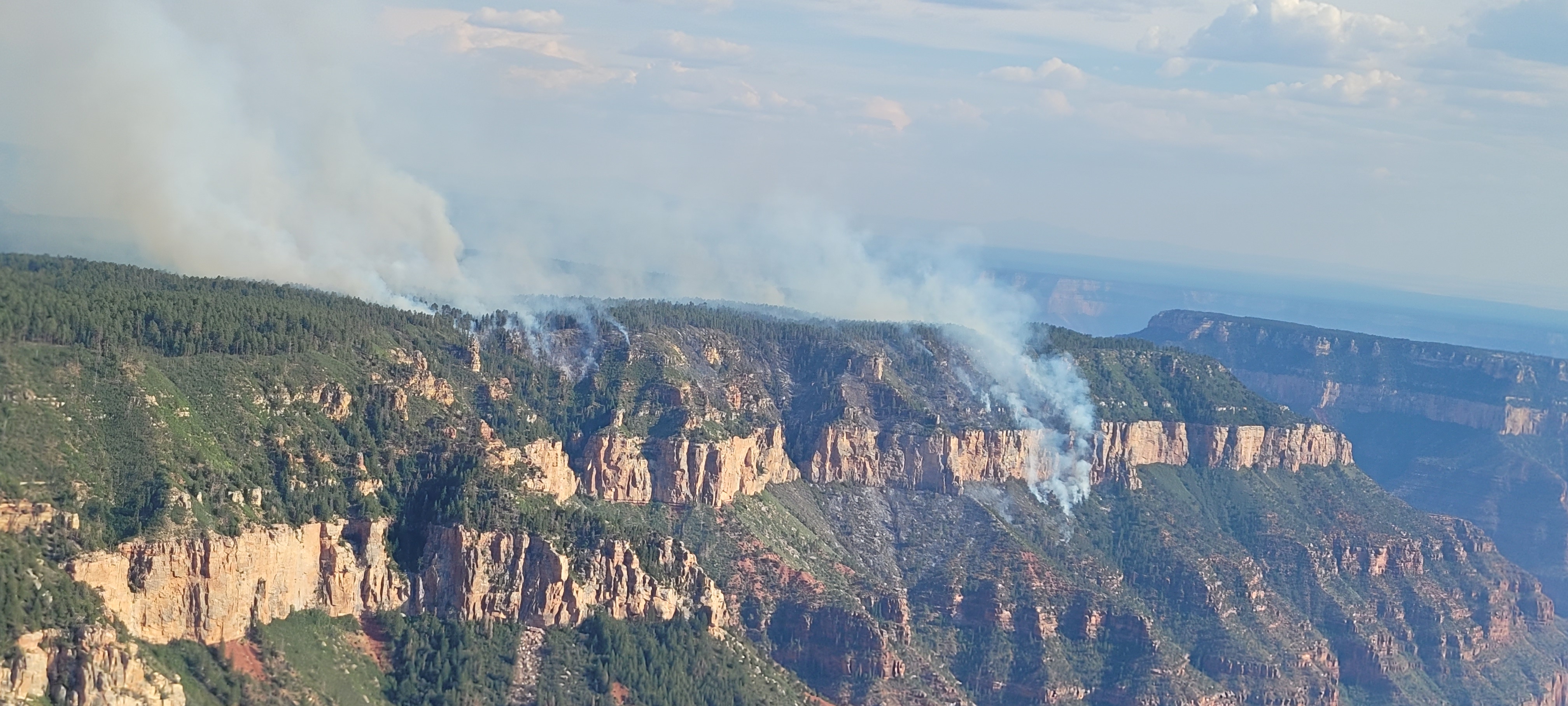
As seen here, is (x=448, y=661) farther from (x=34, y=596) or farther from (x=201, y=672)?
(x=34, y=596)

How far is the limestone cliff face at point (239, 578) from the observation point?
6019 inches

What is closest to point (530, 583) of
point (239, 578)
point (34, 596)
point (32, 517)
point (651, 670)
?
point (651, 670)

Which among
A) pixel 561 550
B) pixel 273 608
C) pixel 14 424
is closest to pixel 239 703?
pixel 273 608

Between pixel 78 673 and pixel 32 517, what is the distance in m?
15.4

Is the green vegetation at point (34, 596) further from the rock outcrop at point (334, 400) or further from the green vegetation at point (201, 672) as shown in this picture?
the rock outcrop at point (334, 400)

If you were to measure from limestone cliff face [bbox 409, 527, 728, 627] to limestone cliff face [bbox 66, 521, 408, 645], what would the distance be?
3.72 meters

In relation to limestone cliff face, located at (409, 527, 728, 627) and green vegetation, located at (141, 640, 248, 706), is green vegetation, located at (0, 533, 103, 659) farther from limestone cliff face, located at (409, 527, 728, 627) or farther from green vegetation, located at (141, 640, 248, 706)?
limestone cliff face, located at (409, 527, 728, 627)

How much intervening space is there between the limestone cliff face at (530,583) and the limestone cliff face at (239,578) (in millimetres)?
3723

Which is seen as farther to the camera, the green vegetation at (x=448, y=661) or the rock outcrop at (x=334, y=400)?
the rock outcrop at (x=334, y=400)

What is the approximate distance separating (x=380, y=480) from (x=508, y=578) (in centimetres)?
1328

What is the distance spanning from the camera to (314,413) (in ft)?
617

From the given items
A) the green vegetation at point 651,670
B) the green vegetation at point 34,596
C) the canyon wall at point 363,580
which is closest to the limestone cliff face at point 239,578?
the canyon wall at point 363,580

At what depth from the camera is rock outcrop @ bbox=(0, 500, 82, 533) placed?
148 metres

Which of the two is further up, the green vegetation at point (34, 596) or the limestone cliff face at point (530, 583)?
the green vegetation at point (34, 596)
